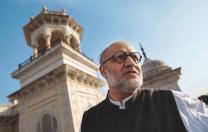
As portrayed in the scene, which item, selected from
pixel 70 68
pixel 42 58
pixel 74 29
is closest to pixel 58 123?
pixel 70 68

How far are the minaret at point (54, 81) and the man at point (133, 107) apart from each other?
30.5 feet

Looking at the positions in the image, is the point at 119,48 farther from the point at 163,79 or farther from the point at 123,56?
the point at 163,79

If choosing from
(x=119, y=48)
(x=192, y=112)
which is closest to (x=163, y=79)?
(x=119, y=48)

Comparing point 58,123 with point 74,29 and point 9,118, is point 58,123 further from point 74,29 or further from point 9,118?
point 74,29

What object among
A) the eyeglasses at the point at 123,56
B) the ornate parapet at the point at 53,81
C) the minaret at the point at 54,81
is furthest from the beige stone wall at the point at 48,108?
the eyeglasses at the point at 123,56

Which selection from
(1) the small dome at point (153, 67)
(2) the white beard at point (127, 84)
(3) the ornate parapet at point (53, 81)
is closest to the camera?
(2) the white beard at point (127, 84)

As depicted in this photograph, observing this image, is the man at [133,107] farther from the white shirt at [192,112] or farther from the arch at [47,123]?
the arch at [47,123]

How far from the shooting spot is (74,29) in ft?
54.2

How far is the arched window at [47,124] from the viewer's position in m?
11.7

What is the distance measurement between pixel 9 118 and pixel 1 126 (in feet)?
3.04

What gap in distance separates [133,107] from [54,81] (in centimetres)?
1090

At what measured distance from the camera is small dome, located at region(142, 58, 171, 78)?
58.9ft

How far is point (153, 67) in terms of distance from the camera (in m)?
18.5

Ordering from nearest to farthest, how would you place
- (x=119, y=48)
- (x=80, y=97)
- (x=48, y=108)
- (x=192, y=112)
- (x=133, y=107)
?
(x=192, y=112) → (x=133, y=107) → (x=119, y=48) → (x=48, y=108) → (x=80, y=97)
